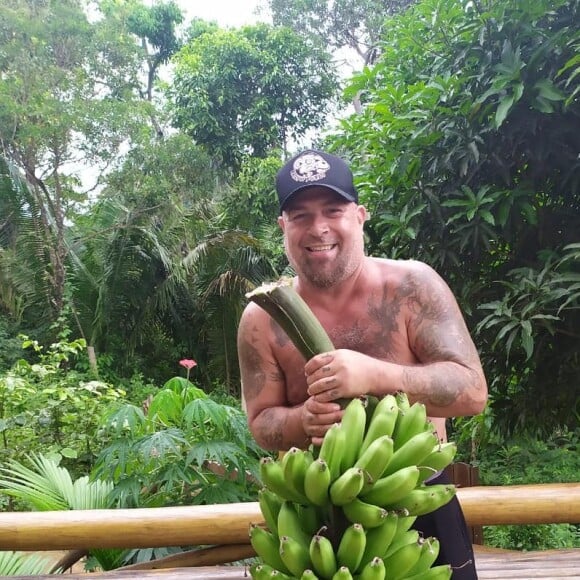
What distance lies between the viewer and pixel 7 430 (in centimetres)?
507

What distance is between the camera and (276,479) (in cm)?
110

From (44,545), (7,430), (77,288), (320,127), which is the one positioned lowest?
(44,545)

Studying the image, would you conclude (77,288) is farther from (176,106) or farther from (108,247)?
(176,106)

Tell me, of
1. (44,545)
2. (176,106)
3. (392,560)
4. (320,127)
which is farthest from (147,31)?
(392,560)

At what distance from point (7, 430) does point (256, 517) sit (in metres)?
3.79

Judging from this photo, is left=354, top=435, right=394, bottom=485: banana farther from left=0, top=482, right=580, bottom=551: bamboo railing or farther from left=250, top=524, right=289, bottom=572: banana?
left=0, top=482, right=580, bottom=551: bamboo railing

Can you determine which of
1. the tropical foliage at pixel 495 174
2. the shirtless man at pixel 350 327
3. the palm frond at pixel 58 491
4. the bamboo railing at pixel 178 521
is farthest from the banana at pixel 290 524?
the palm frond at pixel 58 491

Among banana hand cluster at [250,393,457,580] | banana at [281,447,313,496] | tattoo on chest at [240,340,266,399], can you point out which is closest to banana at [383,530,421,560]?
banana hand cluster at [250,393,457,580]

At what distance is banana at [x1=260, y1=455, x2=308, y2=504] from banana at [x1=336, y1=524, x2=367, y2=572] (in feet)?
0.37

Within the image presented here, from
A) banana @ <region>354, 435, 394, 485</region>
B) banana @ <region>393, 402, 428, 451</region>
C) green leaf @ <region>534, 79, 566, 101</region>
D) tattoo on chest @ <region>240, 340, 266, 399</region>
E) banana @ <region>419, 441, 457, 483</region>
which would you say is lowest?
banana @ <region>419, 441, 457, 483</region>

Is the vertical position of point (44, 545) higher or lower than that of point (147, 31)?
lower

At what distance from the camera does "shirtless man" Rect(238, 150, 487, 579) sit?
57.7 inches

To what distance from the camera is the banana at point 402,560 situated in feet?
3.62

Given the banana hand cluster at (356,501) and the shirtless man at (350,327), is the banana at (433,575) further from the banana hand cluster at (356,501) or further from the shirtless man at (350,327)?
the shirtless man at (350,327)
